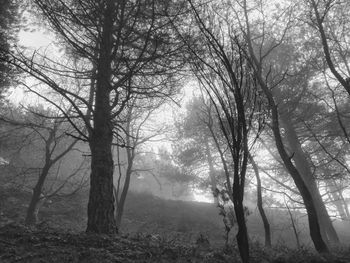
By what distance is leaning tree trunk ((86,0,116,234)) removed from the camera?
4891 mm

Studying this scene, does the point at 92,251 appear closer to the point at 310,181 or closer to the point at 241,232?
the point at 241,232

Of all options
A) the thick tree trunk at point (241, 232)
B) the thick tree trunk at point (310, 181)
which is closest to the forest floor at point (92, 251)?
the thick tree trunk at point (241, 232)

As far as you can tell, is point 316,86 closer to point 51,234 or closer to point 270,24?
point 270,24

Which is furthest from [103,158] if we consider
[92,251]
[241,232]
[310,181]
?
[310,181]

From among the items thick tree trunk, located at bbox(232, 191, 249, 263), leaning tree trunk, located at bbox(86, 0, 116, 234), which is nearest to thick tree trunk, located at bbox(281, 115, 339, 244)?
leaning tree trunk, located at bbox(86, 0, 116, 234)

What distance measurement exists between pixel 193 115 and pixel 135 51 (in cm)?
1404

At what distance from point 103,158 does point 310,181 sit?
944 cm

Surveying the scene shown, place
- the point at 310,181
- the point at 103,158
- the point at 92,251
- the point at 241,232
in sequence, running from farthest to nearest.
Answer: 1. the point at 310,181
2. the point at 103,158
3. the point at 92,251
4. the point at 241,232

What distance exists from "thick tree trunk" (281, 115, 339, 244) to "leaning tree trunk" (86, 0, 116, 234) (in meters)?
8.72

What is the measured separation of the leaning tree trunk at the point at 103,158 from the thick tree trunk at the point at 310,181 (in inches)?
343

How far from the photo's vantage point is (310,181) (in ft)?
38.4

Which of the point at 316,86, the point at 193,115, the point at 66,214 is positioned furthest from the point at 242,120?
the point at 193,115

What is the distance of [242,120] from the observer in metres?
2.03

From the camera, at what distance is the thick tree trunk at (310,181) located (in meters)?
11.4
